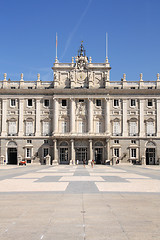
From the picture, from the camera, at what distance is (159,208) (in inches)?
472

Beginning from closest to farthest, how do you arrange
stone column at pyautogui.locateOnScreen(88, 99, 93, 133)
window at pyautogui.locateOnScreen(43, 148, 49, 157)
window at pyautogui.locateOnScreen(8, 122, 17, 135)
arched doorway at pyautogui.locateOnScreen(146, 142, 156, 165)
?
1. stone column at pyautogui.locateOnScreen(88, 99, 93, 133)
2. arched doorway at pyautogui.locateOnScreen(146, 142, 156, 165)
3. window at pyautogui.locateOnScreen(43, 148, 49, 157)
4. window at pyautogui.locateOnScreen(8, 122, 17, 135)

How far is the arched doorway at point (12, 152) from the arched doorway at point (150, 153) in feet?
102

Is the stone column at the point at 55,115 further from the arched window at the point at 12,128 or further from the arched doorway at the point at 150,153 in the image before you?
the arched doorway at the point at 150,153

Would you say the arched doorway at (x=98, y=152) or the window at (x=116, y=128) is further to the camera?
the window at (x=116, y=128)

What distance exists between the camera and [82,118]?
66.2 m

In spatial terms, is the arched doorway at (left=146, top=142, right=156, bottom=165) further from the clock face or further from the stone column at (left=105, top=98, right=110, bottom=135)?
the clock face

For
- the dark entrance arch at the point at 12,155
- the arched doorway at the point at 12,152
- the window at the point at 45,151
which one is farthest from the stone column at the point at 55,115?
the dark entrance arch at the point at 12,155

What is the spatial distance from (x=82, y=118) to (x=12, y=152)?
18.4 metres

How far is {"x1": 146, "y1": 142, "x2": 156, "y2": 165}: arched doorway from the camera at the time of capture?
65.1 metres

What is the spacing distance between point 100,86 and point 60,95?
9.97m

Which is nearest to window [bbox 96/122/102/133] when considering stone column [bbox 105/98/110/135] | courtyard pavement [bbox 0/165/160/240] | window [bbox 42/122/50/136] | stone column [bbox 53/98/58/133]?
stone column [bbox 105/98/110/135]

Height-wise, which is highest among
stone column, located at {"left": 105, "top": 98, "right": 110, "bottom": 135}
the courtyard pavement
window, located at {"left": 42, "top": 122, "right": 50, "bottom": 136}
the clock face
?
the clock face

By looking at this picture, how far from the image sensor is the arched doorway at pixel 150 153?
65125 mm

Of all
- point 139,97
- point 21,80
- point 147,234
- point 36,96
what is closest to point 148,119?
point 139,97
